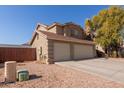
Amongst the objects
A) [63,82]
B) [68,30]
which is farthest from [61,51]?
[68,30]

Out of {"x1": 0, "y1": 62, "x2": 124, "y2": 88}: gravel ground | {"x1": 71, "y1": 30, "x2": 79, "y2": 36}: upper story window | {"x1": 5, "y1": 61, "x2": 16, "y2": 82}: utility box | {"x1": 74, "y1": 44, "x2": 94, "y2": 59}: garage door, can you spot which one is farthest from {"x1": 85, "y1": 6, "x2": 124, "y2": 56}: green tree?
{"x1": 5, "y1": 61, "x2": 16, "y2": 82}: utility box

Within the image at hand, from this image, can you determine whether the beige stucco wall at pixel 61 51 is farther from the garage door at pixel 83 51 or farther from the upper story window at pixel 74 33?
the upper story window at pixel 74 33

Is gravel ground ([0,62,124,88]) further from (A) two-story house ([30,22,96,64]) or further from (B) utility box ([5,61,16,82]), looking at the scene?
(A) two-story house ([30,22,96,64])

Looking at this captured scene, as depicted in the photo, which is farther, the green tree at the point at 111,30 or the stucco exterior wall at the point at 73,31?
the stucco exterior wall at the point at 73,31

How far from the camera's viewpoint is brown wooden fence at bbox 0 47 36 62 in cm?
1597

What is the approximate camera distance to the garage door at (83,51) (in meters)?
17.6

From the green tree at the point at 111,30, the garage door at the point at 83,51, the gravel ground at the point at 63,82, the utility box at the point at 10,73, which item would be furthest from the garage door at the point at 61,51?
the green tree at the point at 111,30

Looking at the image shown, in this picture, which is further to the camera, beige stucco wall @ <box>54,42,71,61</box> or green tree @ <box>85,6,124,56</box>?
green tree @ <box>85,6,124,56</box>

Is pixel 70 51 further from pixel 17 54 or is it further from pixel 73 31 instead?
pixel 73 31

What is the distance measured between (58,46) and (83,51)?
5.80m

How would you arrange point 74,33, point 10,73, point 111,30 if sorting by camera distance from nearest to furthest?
point 10,73 → point 111,30 → point 74,33

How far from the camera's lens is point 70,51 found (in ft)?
54.2

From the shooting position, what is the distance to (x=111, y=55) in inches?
941
